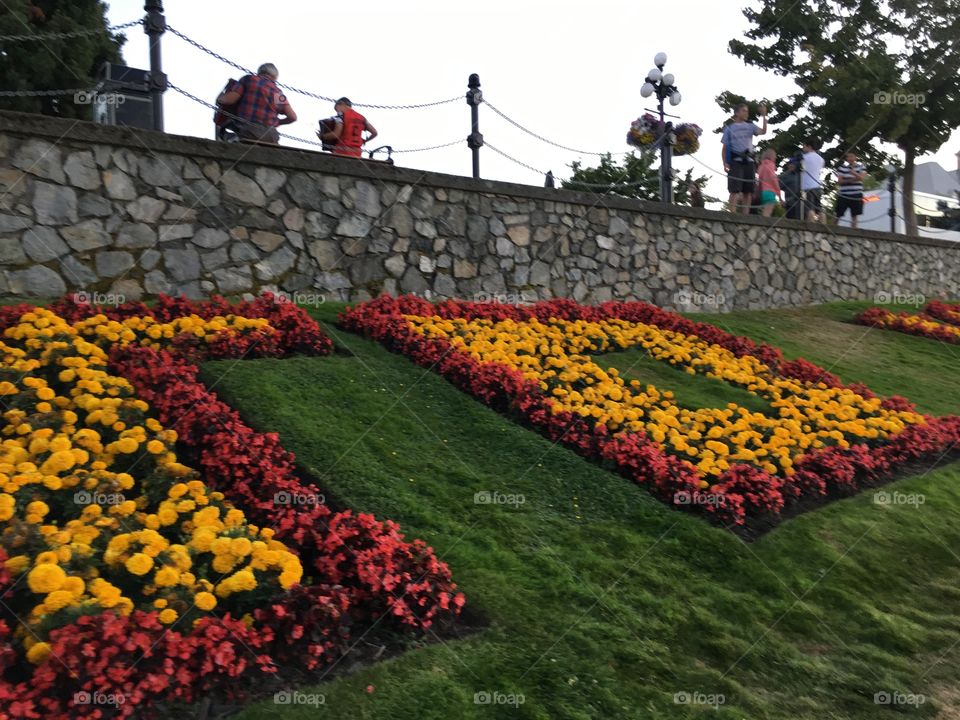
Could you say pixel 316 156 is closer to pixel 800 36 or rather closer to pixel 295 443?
pixel 295 443

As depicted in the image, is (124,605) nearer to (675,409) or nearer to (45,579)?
(45,579)

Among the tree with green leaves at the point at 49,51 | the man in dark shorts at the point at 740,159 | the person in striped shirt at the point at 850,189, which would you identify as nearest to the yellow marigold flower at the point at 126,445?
the man in dark shorts at the point at 740,159

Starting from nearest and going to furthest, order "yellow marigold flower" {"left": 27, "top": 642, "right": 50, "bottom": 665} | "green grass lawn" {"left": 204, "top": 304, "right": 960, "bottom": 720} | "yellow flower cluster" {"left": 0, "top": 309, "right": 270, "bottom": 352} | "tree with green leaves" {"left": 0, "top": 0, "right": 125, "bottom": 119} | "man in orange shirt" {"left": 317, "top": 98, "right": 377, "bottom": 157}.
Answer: "yellow marigold flower" {"left": 27, "top": 642, "right": 50, "bottom": 665} < "green grass lawn" {"left": 204, "top": 304, "right": 960, "bottom": 720} < "yellow flower cluster" {"left": 0, "top": 309, "right": 270, "bottom": 352} < "man in orange shirt" {"left": 317, "top": 98, "right": 377, "bottom": 157} < "tree with green leaves" {"left": 0, "top": 0, "right": 125, "bottom": 119}

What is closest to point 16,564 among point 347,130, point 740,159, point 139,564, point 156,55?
point 139,564

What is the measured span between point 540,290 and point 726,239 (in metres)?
4.27

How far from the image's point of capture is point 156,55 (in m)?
7.45

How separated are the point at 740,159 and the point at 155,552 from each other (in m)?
12.8

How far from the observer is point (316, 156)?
831 cm

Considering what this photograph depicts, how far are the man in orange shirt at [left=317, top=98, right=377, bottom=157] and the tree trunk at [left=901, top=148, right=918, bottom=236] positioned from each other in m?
16.9

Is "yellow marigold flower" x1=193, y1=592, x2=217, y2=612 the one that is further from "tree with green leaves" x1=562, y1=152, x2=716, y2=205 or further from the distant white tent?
the distant white tent

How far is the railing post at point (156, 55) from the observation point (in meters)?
7.30

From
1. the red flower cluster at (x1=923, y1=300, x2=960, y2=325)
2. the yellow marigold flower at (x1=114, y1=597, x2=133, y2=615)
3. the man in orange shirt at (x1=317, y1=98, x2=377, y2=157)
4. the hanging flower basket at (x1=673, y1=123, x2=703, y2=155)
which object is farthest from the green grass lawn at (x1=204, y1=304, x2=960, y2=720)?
the red flower cluster at (x1=923, y1=300, x2=960, y2=325)

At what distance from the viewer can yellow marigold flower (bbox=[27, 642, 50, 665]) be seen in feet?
9.54

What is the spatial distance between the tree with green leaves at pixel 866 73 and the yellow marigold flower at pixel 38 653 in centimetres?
2212
